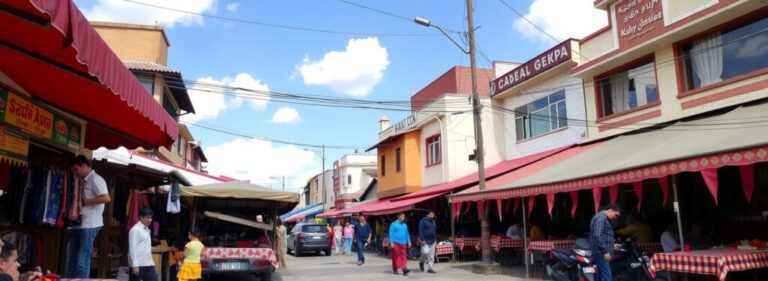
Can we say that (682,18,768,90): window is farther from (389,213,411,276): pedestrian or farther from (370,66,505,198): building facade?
(370,66,505,198): building facade

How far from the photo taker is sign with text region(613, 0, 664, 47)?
13.6 meters

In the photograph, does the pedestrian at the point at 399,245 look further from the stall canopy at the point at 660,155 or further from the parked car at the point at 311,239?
the parked car at the point at 311,239

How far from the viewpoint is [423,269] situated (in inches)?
601

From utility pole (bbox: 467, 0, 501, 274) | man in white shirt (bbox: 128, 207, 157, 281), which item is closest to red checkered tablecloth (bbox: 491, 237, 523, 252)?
utility pole (bbox: 467, 0, 501, 274)

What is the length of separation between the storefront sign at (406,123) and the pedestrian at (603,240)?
1786 centimetres

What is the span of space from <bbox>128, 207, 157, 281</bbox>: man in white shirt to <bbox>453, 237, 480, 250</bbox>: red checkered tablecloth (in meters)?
11.8

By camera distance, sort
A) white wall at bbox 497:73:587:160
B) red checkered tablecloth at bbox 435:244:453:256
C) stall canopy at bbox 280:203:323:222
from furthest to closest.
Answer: stall canopy at bbox 280:203:323:222
red checkered tablecloth at bbox 435:244:453:256
white wall at bbox 497:73:587:160

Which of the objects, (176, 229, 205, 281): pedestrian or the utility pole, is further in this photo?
the utility pole

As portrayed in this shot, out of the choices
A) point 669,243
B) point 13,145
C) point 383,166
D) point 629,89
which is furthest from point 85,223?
point 383,166

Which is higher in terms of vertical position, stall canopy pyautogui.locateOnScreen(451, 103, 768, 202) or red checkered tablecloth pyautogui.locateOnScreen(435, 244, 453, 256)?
stall canopy pyautogui.locateOnScreen(451, 103, 768, 202)

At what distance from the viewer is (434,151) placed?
2552 cm

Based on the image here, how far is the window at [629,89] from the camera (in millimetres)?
14336

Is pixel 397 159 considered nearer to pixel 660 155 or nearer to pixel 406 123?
pixel 406 123

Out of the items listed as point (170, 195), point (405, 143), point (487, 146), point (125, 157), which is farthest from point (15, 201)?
point (405, 143)
